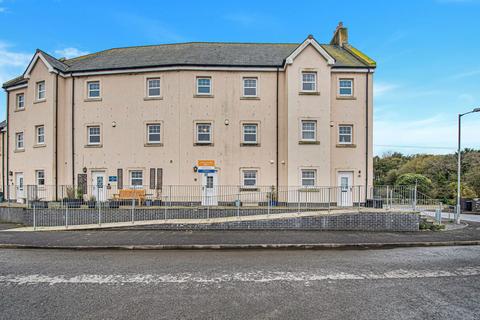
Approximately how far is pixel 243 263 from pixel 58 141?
1782cm

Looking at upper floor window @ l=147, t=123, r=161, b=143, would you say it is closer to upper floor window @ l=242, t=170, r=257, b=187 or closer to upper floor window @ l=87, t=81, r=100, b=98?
upper floor window @ l=87, t=81, r=100, b=98

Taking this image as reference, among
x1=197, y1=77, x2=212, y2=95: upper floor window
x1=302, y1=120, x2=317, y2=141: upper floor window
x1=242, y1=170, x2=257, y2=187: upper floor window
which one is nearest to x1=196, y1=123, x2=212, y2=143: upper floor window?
x1=197, y1=77, x2=212, y2=95: upper floor window

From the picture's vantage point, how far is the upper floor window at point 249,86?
1888cm

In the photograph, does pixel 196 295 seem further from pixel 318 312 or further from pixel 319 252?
pixel 319 252

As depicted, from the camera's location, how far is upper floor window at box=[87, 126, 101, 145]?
762 inches

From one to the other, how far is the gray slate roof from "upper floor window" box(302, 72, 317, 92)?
5.83 feet

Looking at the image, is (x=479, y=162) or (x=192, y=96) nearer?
(x=192, y=96)

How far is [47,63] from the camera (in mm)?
19031

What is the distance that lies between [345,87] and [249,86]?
6588 millimetres

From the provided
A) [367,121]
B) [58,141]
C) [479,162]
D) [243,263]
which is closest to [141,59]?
[58,141]

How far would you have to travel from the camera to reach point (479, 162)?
4138 centimetres

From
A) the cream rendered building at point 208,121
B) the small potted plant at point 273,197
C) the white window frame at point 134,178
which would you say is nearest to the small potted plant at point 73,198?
the cream rendered building at point 208,121

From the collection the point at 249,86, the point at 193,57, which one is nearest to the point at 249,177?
the point at 249,86

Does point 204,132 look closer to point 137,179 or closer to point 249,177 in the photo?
point 249,177
